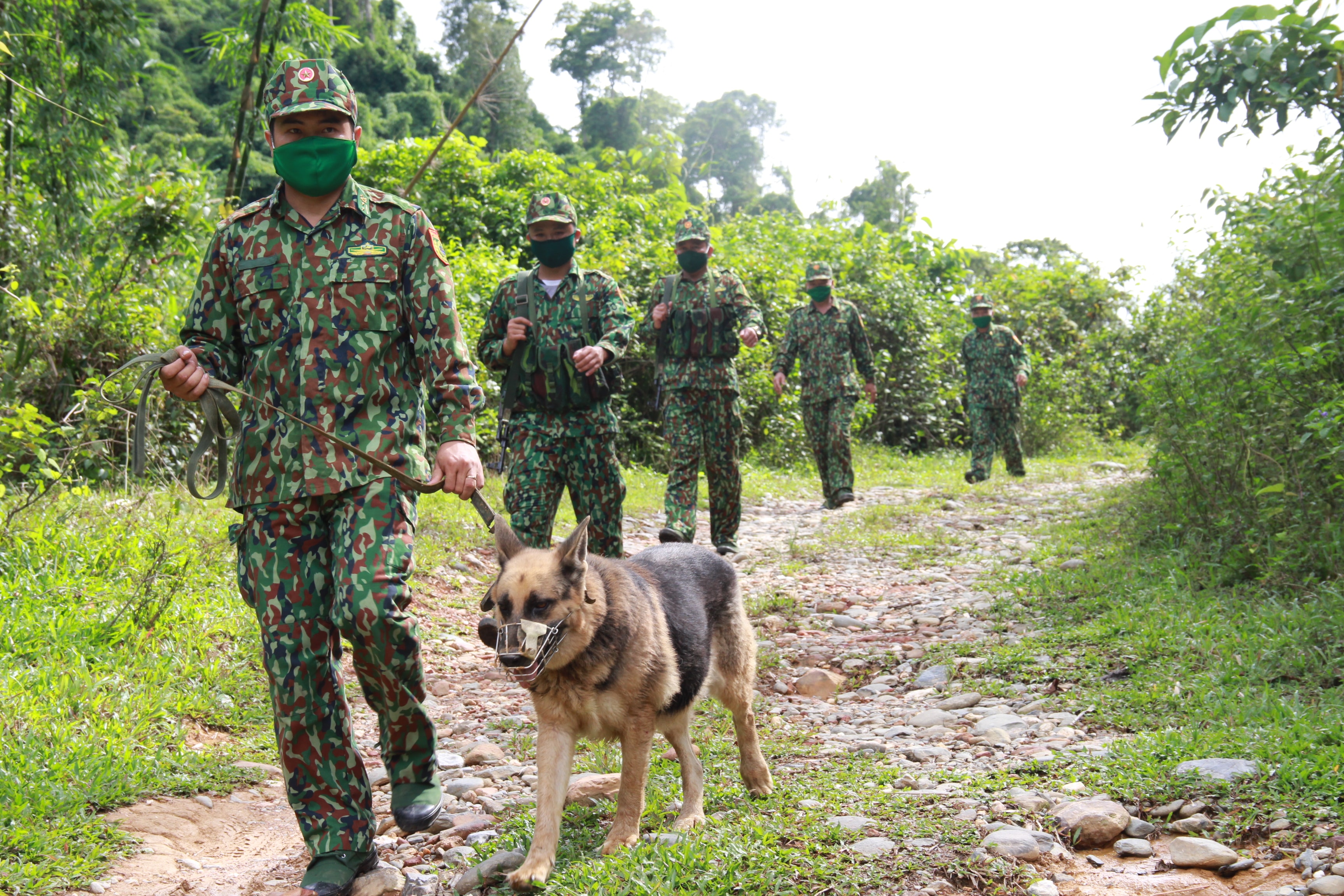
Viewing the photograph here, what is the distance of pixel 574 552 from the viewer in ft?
10.8

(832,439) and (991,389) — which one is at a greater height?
(991,389)

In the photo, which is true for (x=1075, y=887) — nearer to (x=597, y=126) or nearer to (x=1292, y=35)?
(x=1292, y=35)

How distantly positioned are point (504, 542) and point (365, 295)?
0.96 meters

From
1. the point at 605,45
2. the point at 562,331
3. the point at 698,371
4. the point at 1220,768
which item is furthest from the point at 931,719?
the point at 605,45

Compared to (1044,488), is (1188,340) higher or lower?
higher

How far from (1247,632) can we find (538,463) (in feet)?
12.9

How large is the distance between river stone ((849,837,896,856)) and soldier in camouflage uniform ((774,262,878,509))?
28.0ft

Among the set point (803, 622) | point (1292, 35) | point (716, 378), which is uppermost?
point (1292, 35)

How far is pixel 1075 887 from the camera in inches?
116

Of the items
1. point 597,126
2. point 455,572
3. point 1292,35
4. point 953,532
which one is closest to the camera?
point 1292,35

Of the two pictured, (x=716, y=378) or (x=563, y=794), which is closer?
(x=563, y=794)

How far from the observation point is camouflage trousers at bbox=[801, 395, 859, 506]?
11734mm

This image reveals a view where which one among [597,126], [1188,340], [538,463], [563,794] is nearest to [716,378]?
[538,463]

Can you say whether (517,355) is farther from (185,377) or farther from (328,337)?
(185,377)
